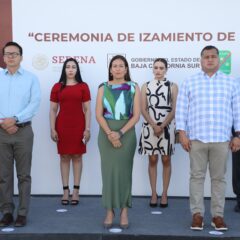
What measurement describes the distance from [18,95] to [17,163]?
2.30 ft

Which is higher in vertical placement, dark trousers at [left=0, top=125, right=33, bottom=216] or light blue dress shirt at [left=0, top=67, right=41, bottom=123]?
light blue dress shirt at [left=0, top=67, right=41, bottom=123]

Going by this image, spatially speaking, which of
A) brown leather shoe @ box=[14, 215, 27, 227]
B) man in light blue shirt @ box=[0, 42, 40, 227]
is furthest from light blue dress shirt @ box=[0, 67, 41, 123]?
brown leather shoe @ box=[14, 215, 27, 227]

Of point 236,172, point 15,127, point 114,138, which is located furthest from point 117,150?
point 236,172

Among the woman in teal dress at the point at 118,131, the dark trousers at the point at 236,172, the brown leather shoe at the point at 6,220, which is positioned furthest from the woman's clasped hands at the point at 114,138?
the dark trousers at the point at 236,172

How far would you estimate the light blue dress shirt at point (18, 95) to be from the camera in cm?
448

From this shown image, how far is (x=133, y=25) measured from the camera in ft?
19.1

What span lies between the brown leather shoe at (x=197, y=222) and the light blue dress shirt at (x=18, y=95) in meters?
1.93

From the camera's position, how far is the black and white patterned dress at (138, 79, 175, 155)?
5.30 m

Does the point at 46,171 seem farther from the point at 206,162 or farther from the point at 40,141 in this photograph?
the point at 206,162

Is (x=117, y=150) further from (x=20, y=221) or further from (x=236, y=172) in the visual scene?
(x=236, y=172)

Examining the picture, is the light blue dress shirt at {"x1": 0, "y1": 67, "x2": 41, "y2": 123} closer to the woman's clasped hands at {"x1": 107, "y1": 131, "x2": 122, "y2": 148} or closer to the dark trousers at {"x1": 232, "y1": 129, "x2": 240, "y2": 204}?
the woman's clasped hands at {"x1": 107, "y1": 131, "x2": 122, "y2": 148}

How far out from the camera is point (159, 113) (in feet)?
17.4

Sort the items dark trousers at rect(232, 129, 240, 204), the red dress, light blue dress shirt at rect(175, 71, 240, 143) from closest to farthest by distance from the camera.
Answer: light blue dress shirt at rect(175, 71, 240, 143), dark trousers at rect(232, 129, 240, 204), the red dress

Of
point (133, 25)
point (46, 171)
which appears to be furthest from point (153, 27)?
point (46, 171)
